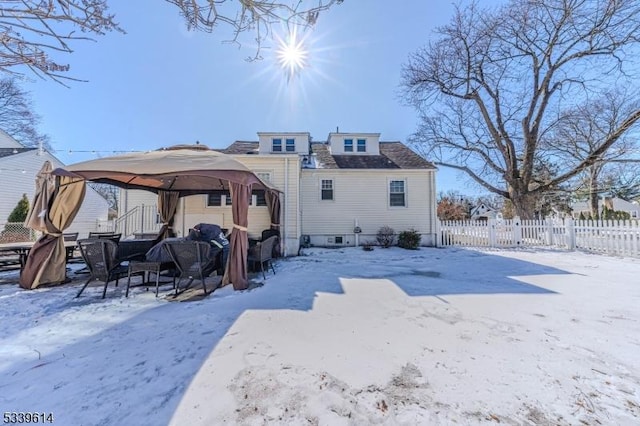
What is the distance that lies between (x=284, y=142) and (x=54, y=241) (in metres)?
9.44

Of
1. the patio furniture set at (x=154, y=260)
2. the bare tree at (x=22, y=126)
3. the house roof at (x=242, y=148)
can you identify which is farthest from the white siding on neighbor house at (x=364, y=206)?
the bare tree at (x=22, y=126)

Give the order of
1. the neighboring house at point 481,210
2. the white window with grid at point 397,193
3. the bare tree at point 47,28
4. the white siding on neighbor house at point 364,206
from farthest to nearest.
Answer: the neighboring house at point 481,210, the white window with grid at point 397,193, the white siding on neighbor house at point 364,206, the bare tree at point 47,28

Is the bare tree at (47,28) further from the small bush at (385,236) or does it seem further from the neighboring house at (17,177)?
the neighboring house at (17,177)

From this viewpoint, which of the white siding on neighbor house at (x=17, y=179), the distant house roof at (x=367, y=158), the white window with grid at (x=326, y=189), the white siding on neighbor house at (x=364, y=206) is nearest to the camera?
the white siding on neighbor house at (x=364, y=206)

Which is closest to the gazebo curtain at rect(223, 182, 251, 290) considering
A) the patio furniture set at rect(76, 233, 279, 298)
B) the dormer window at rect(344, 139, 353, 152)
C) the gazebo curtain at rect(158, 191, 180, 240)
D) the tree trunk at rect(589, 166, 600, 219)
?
the patio furniture set at rect(76, 233, 279, 298)

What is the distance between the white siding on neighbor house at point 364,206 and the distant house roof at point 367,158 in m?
0.48

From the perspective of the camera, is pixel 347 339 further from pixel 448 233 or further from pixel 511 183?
pixel 511 183

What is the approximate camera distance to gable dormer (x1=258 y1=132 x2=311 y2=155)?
42.3 feet

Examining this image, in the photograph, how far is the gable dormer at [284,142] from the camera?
12.9m

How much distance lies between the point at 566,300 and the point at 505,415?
3685mm

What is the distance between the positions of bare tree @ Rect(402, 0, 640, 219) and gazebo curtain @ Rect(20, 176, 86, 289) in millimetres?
16413

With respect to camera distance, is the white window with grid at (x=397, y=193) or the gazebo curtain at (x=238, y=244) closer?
the gazebo curtain at (x=238, y=244)

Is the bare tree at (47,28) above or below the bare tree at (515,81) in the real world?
below

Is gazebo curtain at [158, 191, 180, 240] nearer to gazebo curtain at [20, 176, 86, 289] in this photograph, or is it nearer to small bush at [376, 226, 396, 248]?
gazebo curtain at [20, 176, 86, 289]
